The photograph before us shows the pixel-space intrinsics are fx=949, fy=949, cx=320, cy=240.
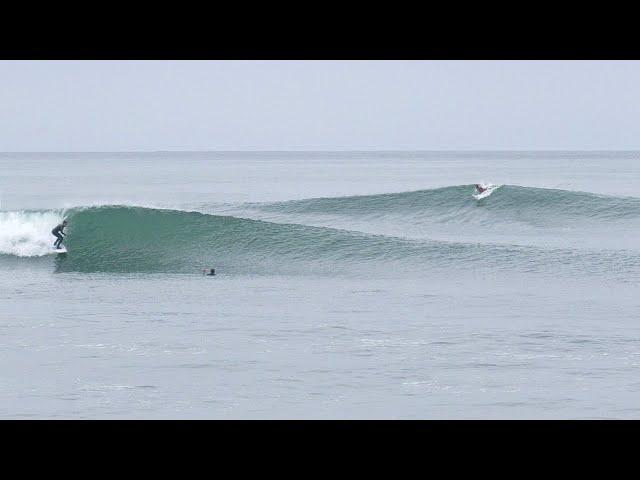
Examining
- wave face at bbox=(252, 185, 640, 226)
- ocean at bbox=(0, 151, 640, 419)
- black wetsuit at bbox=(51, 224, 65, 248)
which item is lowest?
ocean at bbox=(0, 151, 640, 419)

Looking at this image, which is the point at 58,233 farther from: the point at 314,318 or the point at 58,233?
the point at 314,318

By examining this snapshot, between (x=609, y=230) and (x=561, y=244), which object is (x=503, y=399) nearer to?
(x=561, y=244)

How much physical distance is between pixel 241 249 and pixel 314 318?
362 inches

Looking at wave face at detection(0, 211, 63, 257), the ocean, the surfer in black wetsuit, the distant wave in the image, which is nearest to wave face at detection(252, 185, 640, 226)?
the ocean

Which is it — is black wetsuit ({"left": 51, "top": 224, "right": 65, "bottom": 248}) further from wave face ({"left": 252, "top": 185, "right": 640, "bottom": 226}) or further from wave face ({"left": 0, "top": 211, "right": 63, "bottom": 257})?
wave face ({"left": 252, "top": 185, "right": 640, "bottom": 226})

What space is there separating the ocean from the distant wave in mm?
67

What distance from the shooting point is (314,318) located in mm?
13883

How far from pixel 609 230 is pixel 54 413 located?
72.0 ft

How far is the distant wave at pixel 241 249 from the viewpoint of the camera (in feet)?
68.0

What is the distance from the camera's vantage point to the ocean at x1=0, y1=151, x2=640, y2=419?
9234 mm

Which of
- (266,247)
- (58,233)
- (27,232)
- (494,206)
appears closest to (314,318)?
(266,247)

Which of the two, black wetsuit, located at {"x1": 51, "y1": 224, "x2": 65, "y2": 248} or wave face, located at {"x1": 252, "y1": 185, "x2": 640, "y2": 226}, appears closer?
black wetsuit, located at {"x1": 51, "y1": 224, "x2": 65, "y2": 248}
